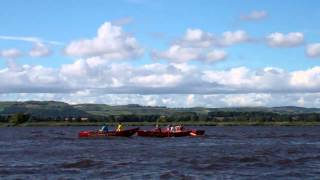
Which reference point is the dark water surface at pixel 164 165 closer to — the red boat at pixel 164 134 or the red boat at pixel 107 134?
the red boat at pixel 107 134

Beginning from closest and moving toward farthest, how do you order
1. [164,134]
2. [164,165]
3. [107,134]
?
[164,165]
[107,134]
[164,134]

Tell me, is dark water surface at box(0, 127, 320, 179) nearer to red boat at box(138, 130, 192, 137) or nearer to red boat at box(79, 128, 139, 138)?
red boat at box(79, 128, 139, 138)

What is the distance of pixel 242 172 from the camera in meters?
39.8

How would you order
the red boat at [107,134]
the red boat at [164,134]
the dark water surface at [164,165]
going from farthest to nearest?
1. the red boat at [164,134]
2. the red boat at [107,134]
3. the dark water surface at [164,165]

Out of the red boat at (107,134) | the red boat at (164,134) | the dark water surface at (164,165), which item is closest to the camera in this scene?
the dark water surface at (164,165)

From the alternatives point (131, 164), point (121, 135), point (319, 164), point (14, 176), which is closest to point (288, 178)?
point (319, 164)

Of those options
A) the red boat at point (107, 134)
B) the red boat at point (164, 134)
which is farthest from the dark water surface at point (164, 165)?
the red boat at point (164, 134)

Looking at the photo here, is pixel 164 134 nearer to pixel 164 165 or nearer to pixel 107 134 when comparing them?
pixel 107 134

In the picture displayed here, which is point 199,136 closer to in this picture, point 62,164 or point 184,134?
point 184,134

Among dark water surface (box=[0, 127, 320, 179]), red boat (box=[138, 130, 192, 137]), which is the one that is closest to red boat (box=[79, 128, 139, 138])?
red boat (box=[138, 130, 192, 137])

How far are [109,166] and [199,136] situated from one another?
52.7 meters

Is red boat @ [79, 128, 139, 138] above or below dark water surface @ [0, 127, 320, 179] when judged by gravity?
above

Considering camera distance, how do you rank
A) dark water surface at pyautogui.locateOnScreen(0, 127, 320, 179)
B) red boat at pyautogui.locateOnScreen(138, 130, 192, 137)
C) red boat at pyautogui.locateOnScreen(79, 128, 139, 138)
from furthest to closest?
red boat at pyautogui.locateOnScreen(138, 130, 192, 137) < red boat at pyautogui.locateOnScreen(79, 128, 139, 138) < dark water surface at pyautogui.locateOnScreen(0, 127, 320, 179)

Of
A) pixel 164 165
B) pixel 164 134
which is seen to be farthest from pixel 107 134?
pixel 164 165
